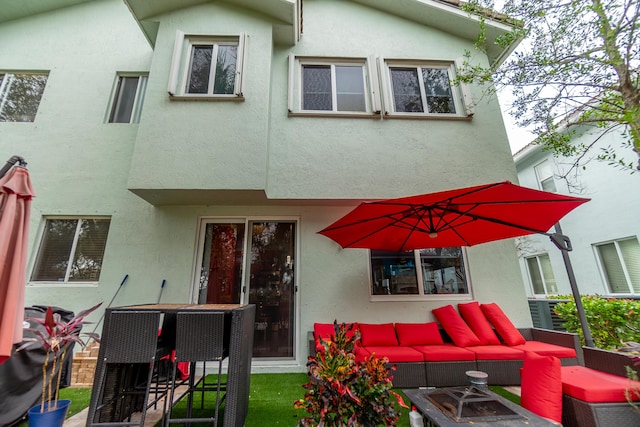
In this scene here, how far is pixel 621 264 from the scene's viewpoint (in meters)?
6.29

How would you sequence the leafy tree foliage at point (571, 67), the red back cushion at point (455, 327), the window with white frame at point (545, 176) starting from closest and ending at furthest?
the leafy tree foliage at point (571, 67), the red back cushion at point (455, 327), the window with white frame at point (545, 176)

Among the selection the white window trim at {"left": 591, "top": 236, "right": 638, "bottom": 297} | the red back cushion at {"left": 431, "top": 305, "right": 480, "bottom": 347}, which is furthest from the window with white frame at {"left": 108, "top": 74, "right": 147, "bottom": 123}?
the white window trim at {"left": 591, "top": 236, "right": 638, "bottom": 297}

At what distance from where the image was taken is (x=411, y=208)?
3.00 meters

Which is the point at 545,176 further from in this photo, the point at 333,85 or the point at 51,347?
the point at 51,347

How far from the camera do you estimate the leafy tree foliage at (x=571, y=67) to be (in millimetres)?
3670

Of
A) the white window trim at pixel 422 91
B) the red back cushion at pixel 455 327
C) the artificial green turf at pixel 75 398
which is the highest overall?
the white window trim at pixel 422 91

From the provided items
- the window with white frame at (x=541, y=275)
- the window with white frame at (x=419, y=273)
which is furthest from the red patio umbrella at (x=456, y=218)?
the window with white frame at (x=541, y=275)

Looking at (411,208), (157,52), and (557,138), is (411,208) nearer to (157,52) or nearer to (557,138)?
(557,138)

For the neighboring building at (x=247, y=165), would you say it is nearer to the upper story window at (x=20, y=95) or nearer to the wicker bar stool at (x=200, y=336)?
the upper story window at (x=20, y=95)

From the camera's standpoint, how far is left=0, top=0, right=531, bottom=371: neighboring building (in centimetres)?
439

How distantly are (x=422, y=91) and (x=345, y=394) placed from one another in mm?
5651

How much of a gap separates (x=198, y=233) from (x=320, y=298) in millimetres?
2485

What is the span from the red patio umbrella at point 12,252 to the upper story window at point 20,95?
4756 millimetres

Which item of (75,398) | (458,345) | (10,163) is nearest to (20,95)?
(10,163)
